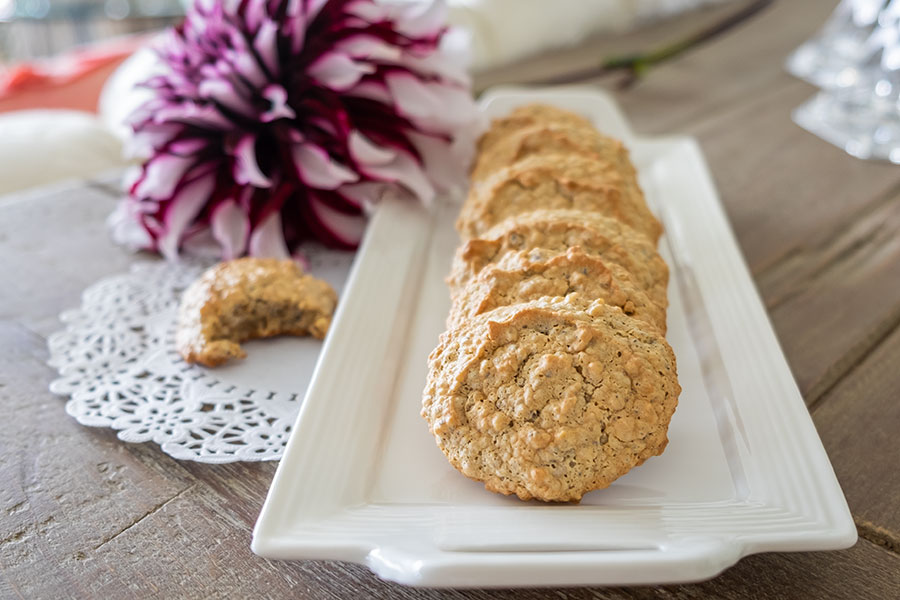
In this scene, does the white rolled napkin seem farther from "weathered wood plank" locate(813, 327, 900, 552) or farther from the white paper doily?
"weathered wood plank" locate(813, 327, 900, 552)

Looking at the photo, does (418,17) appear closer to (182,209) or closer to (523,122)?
(523,122)

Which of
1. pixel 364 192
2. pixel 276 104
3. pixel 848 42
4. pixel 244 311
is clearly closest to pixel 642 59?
pixel 848 42

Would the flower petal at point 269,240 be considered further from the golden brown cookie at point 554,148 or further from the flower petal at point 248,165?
the golden brown cookie at point 554,148

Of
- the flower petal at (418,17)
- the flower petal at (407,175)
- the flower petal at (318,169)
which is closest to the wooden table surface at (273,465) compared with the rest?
the flower petal at (318,169)

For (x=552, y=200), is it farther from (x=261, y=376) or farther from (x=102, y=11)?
(x=102, y=11)

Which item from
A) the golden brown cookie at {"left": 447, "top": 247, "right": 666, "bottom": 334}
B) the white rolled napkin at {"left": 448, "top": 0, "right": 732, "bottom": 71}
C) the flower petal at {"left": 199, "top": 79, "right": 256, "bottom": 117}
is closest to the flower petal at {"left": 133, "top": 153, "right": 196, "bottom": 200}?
the flower petal at {"left": 199, "top": 79, "right": 256, "bottom": 117}

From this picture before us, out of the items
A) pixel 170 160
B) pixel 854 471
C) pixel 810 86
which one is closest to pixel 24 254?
pixel 170 160

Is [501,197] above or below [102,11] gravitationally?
above
